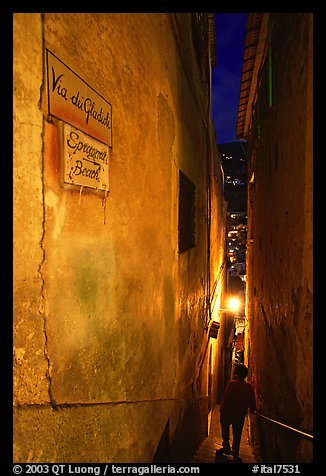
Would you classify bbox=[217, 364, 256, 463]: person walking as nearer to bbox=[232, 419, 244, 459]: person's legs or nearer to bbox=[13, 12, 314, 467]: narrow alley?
bbox=[232, 419, 244, 459]: person's legs

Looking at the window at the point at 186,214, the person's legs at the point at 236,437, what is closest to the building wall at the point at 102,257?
the window at the point at 186,214

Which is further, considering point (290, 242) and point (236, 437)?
point (236, 437)

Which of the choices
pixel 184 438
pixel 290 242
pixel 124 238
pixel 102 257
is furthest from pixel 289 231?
pixel 184 438

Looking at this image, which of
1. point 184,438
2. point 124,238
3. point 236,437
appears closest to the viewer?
point 124,238

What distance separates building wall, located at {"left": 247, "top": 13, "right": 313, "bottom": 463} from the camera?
3143mm

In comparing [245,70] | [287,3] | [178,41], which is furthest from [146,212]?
[245,70]

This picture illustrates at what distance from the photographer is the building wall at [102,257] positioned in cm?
172

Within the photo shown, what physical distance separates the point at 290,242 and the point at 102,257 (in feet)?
8.31

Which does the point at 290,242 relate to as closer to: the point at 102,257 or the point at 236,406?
the point at 102,257

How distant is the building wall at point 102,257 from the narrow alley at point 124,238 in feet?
0.04

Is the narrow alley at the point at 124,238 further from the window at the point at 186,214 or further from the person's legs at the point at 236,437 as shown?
the person's legs at the point at 236,437

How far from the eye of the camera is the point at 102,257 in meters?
2.49

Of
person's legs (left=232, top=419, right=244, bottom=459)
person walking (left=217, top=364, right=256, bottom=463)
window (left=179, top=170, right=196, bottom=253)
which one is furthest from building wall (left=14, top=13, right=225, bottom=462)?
person's legs (left=232, top=419, right=244, bottom=459)
